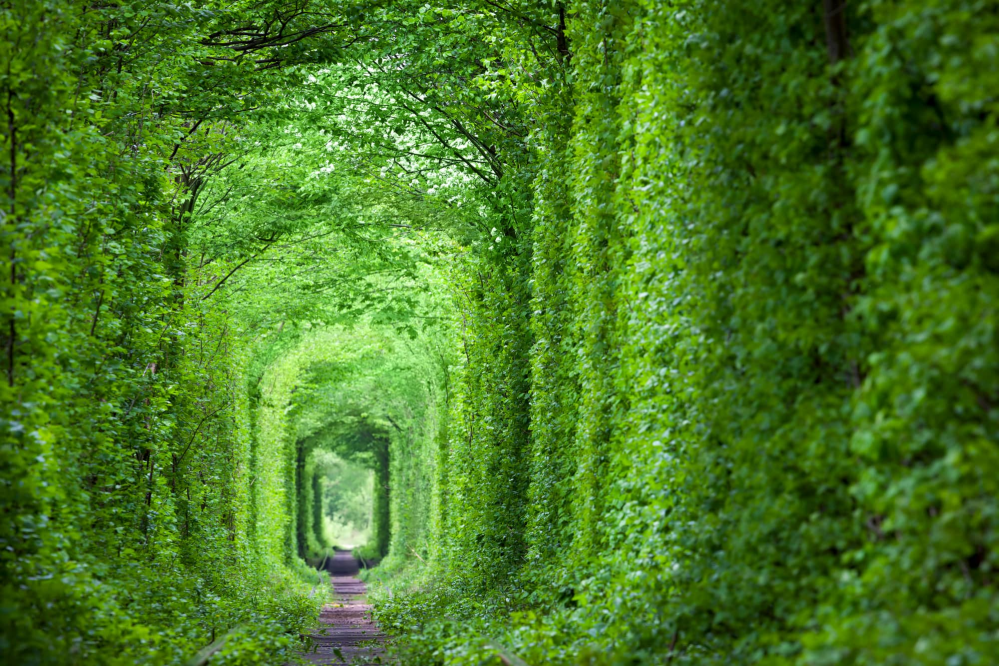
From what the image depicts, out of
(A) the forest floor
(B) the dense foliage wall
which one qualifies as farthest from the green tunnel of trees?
(A) the forest floor

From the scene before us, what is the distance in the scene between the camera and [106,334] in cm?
981

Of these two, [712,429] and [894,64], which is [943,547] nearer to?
[894,64]

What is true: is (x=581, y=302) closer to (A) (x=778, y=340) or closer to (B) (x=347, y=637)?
(A) (x=778, y=340)

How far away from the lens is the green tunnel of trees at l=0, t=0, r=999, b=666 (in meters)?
3.99

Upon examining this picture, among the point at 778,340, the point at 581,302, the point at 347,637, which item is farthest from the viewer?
the point at 347,637

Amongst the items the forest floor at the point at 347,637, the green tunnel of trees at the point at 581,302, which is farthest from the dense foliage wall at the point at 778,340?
the forest floor at the point at 347,637

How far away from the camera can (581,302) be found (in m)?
10.8

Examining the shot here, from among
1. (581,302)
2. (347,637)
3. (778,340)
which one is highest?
(581,302)

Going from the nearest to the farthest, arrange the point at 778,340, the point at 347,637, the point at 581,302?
the point at 778,340 → the point at 581,302 → the point at 347,637

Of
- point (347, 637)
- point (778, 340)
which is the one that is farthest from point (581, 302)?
point (347, 637)

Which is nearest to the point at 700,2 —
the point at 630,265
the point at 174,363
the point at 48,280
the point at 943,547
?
the point at 630,265

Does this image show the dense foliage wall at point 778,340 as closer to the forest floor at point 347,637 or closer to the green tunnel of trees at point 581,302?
the green tunnel of trees at point 581,302

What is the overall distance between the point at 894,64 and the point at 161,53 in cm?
956

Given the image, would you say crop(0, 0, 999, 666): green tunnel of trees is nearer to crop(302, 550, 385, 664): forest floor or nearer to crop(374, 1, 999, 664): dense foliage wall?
crop(374, 1, 999, 664): dense foliage wall
